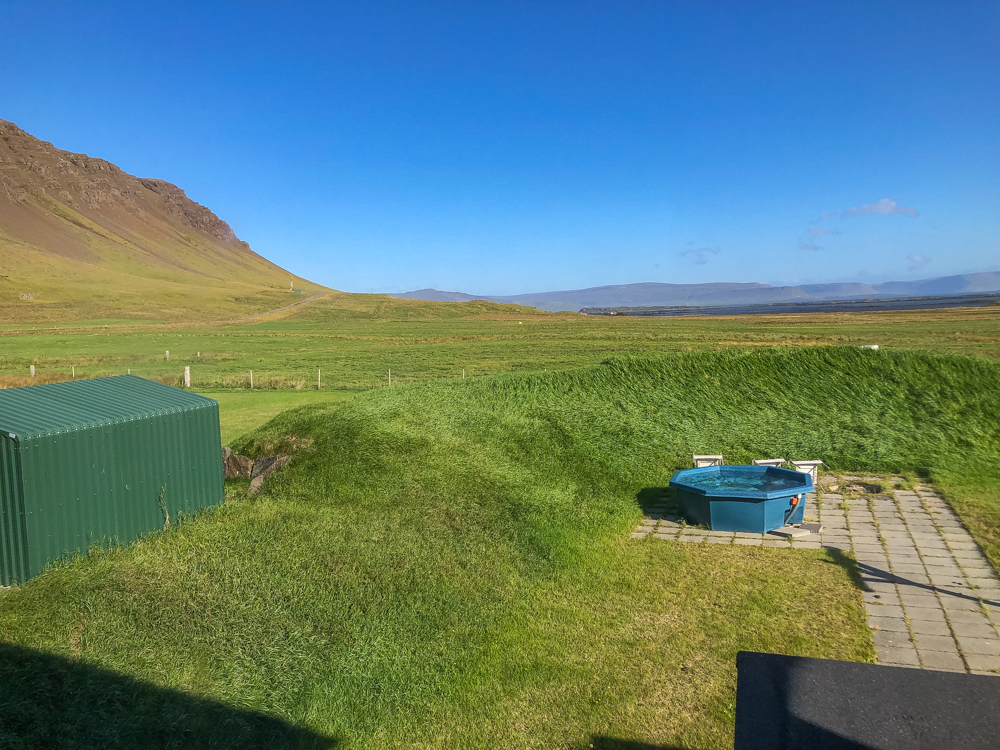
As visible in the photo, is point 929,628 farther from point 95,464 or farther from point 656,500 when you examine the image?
point 95,464

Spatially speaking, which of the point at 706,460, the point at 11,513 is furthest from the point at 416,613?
the point at 706,460

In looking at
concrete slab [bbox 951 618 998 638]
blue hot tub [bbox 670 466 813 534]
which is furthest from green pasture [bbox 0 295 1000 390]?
concrete slab [bbox 951 618 998 638]

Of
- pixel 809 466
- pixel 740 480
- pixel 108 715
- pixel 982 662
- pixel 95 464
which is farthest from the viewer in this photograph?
pixel 809 466

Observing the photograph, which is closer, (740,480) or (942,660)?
(942,660)

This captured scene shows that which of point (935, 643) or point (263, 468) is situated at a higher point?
point (263, 468)

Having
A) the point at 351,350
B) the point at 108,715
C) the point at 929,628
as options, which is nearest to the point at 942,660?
the point at 929,628

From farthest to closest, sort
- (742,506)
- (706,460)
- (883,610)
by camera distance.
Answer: (706,460) < (742,506) < (883,610)

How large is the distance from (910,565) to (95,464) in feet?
33.7

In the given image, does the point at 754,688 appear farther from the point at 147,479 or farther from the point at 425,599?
the point at 147,479

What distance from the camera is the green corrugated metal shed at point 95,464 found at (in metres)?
7.29

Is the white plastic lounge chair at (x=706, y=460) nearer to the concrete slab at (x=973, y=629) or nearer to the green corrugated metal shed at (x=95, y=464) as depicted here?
the concrete slab at (x=973, y=629)

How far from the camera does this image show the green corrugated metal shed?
729 centimetres

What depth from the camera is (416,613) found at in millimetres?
7207

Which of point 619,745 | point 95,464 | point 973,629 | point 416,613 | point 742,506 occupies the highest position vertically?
point 95,464
